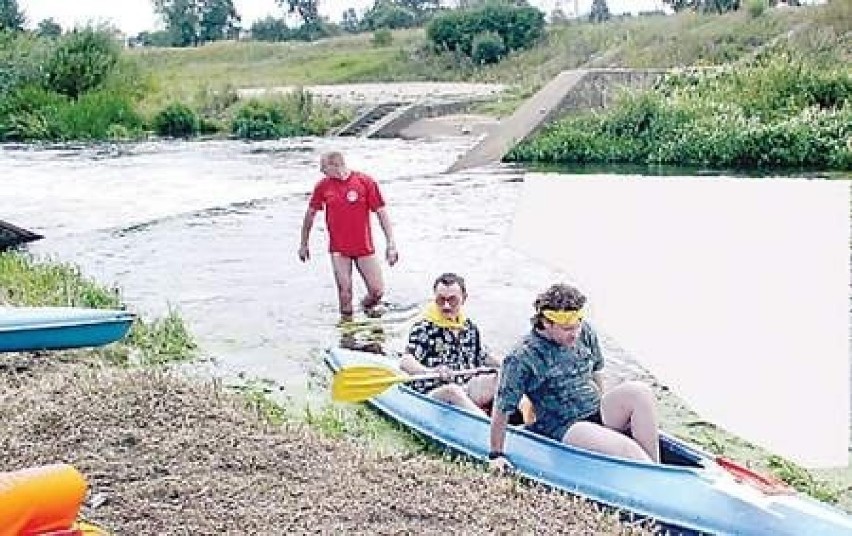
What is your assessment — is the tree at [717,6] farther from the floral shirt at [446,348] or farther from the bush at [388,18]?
the floral shirt at [446,348]

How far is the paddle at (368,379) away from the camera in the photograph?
6.83 m

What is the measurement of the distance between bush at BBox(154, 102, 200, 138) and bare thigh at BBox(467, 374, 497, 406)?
86.6 ft

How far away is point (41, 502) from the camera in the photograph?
3.78 metres

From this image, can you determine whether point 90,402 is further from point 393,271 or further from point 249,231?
point 249,231

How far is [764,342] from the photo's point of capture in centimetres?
947

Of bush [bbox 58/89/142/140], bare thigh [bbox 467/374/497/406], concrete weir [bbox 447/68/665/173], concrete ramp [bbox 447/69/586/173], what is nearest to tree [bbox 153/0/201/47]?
bush [bbox 58/89/142/140]

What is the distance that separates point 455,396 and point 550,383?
98 centimetres

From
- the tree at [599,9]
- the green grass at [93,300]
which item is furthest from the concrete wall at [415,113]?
the tree at [599,9]

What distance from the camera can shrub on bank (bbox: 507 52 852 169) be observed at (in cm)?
2056

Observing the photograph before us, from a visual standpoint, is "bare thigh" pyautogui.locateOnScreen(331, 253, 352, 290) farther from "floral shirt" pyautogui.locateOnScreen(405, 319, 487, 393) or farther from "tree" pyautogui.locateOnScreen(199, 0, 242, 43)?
"tree" pyautogui.locateOnScreen(199, 0, 242, 43)

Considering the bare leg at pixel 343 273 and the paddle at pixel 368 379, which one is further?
the bare leg at pixel 343 273

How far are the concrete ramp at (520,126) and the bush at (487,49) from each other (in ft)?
57.2

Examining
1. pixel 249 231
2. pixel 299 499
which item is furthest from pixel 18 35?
pixel 299 499

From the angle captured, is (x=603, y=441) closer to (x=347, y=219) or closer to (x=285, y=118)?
(x=347, y=219)
